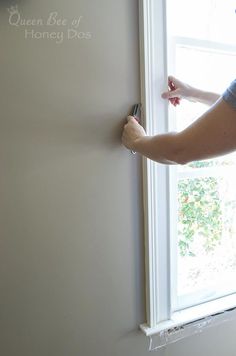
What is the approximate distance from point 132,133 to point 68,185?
0.29 meters

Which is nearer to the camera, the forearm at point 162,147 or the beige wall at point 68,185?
the forearm at point 162,147

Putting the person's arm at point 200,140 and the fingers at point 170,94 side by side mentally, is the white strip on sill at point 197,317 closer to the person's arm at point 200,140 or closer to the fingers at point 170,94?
the person's arm at point 200,140

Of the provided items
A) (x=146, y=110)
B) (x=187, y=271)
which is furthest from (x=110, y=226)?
(x=187, y=271)

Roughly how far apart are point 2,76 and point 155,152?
1.72ft

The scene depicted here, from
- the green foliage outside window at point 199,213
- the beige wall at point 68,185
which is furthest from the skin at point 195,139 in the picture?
the green foliage outside window at point 199,213

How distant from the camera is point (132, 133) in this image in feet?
3.31

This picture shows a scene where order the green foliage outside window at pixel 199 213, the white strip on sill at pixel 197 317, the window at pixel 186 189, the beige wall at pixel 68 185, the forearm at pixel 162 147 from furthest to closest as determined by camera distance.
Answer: the green foliage outside window at pixel 199 213 < the white strip on sill at pixel 197 317 < the window at pixel 186 189 < the beige wall at pixel 68 185 < the forearm at pixel 162 147

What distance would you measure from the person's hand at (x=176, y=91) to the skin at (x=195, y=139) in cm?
20

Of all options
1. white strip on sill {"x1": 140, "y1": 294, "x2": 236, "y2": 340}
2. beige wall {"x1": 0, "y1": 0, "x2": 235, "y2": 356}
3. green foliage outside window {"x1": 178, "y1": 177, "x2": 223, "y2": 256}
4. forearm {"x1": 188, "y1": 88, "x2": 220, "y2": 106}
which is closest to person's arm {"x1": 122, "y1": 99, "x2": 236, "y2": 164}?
beige wall {"x1": 0, "y1": 0, "x2": 235, "y2": 356}

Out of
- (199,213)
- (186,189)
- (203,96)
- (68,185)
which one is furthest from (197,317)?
(203,96)

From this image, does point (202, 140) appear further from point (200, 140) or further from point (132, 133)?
point (132, 133)

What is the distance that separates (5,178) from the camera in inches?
36.3

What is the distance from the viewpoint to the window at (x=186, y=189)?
3.58 ft

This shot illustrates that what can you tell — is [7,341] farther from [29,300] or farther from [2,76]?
[2,76]
